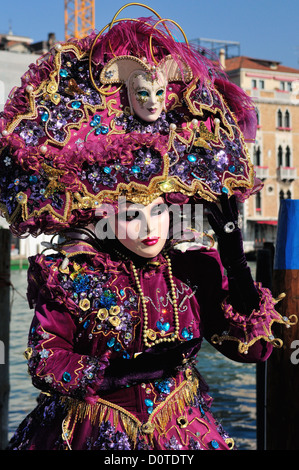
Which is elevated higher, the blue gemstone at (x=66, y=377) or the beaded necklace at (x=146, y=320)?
the beaded necklace at (x=146, y=320)

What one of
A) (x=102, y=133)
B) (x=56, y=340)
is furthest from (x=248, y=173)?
(x=56, y=340)

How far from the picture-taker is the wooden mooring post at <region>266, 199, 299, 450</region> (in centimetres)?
381

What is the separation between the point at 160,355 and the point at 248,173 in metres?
0.68

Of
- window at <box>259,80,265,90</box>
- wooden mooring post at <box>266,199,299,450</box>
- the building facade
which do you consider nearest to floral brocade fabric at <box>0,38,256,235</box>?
wooden mooring post at <box>266,199,299,450</box>

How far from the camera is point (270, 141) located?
40969 millimetres

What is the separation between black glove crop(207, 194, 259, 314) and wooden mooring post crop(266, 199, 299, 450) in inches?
43.2

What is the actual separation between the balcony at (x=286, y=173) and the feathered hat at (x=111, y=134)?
129 ft

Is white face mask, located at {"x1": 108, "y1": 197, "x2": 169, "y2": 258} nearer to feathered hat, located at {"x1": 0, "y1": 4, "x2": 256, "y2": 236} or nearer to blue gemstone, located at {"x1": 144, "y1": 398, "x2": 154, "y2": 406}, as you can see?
feathered hat, located at {"x1": 0, "y1": 4, "x2": 256, "y2": 236}

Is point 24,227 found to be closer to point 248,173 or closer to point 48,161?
point 48,161

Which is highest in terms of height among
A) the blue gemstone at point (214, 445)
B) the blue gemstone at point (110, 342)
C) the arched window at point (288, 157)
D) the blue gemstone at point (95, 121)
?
the arched window at point (288, 157)

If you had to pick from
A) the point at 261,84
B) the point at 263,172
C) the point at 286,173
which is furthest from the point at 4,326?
the point at 286,173

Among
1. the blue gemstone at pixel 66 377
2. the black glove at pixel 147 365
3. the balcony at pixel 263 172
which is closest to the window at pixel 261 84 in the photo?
the balcony at pixel 263 172

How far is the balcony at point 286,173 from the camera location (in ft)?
136

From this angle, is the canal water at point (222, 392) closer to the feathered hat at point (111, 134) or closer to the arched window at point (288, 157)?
the feathered hat at point (111, 134)
